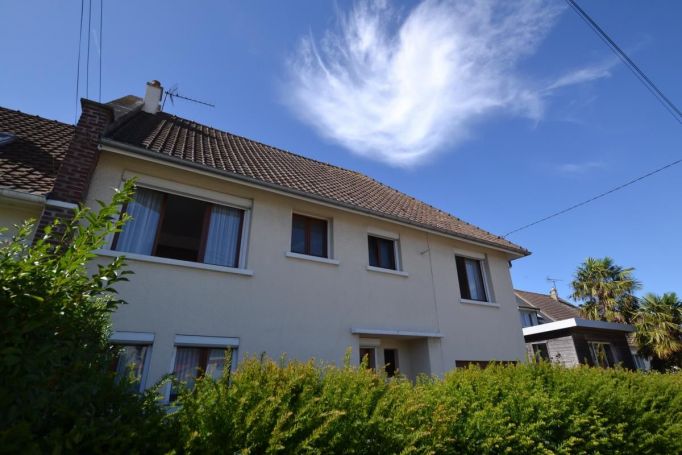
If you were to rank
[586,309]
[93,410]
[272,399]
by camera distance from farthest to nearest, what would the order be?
[586,309]
[272,399]
[93,410]

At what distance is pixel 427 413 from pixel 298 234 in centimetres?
609

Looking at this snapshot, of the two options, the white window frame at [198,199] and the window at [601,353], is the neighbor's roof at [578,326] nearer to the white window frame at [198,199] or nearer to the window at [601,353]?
the window at [601,353]

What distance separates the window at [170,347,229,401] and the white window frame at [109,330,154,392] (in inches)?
19.1

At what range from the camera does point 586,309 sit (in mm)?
20109

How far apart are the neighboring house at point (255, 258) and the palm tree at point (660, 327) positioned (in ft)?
30.6

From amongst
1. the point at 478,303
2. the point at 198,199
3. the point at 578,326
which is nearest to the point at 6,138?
the point at 198,199

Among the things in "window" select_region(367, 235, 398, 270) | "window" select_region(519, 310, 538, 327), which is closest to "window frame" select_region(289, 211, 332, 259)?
"window" select_region(367, 235, 398, 270)

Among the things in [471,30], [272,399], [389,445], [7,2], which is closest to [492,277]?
[471,30]

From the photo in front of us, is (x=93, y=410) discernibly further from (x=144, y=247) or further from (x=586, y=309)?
(x=586, y=309)

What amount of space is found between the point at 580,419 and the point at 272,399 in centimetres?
447

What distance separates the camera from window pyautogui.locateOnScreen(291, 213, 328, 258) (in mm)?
9273

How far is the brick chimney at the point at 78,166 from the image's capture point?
6.21m

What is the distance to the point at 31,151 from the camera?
26.1 ft

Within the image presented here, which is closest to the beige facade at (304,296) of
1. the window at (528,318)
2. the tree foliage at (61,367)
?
the tree foliage at (61,367)
